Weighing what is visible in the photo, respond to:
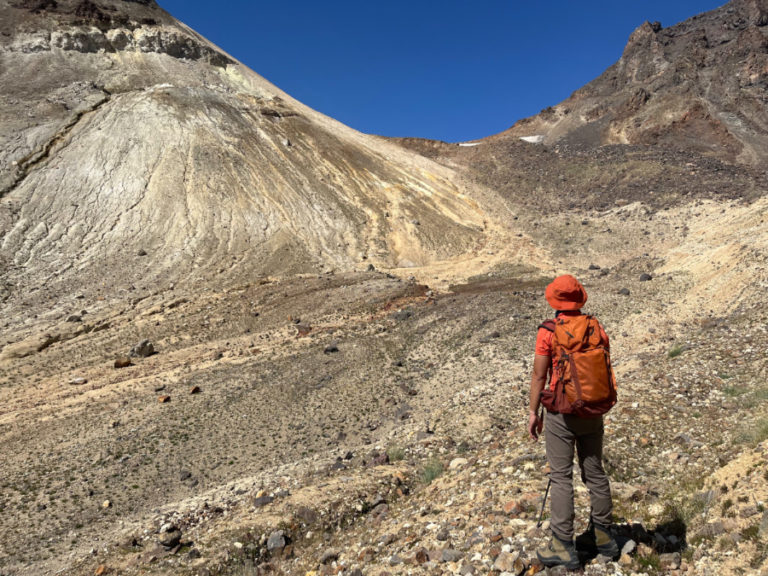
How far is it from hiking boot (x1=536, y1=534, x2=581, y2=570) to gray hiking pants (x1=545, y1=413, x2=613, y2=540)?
6 centimetres

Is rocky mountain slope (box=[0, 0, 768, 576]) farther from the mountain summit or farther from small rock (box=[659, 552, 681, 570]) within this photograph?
the mountain summit

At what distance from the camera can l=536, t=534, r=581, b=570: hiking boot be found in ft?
12.3

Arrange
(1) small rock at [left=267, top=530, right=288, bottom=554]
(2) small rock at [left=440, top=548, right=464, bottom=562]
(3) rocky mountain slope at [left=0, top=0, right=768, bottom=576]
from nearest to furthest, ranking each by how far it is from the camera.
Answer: (2) small rock at [left=440, top=548, right=464, bottom=562] < (3) rocky mountain slope at [left=0, top=0, right=768, bottom=576] < (1) small rock at [left=267, top=530, right=288, bottom=554]

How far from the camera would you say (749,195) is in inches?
1076

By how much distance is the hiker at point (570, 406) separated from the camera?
12.1ft

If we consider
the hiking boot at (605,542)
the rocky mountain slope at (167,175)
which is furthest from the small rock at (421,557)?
the rocky mountain slope at (167,175)

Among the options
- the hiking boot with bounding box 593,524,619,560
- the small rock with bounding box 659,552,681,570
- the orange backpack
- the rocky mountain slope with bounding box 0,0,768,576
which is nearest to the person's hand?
the orange backpack

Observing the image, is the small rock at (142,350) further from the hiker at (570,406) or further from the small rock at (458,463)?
the hiker at (570,406)

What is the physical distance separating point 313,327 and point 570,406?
513 inches

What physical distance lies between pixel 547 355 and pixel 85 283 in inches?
775

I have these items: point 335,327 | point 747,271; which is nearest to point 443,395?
point 335,327

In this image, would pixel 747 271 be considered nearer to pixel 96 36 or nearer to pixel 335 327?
pixel 335 327

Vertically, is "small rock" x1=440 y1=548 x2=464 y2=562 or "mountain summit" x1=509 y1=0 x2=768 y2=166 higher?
"mountain summit" x1=509 y1=0 x2=768 y2=166

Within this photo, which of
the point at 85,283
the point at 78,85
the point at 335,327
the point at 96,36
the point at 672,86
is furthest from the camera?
the point at 672,86
